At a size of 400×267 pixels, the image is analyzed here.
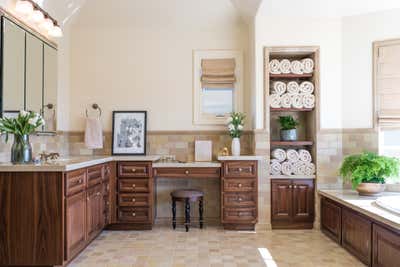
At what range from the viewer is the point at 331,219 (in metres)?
3.70

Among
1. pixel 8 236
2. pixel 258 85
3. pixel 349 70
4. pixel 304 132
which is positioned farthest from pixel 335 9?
pixel 8 236

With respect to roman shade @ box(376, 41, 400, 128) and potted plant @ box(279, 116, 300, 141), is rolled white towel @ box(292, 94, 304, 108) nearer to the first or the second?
potted plant @ box(279, 116, 300, 141)

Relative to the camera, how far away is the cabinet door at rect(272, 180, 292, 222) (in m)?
4.13

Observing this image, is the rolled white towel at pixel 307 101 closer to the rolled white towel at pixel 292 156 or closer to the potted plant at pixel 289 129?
the potted plant at pixel 289 129

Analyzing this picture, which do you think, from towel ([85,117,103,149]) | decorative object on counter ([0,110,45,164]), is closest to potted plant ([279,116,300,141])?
towel ([85,117,103,149])

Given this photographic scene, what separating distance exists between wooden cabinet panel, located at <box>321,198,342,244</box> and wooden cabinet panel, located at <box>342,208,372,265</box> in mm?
95

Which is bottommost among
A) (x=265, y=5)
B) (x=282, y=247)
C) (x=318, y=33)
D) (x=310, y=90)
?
(x=282, y=247)

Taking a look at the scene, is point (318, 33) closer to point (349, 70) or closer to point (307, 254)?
point (349, 70)

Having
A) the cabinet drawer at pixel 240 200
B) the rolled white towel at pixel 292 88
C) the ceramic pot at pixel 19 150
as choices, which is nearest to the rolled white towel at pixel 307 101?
the rolled white towel at pixel 292 88

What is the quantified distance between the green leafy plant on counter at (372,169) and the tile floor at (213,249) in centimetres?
77

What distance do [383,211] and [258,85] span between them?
197cm

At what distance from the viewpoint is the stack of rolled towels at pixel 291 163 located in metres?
4.14

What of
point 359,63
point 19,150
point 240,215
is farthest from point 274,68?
point 19,150

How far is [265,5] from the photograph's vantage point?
12.9 feet
